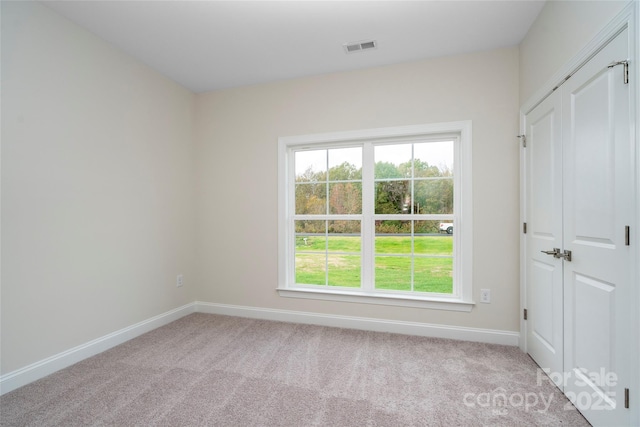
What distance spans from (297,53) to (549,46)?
2.06 meters

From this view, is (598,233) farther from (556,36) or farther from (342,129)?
(342,129)

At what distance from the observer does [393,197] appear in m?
3.10

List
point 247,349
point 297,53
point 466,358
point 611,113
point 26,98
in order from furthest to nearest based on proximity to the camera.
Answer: point 297,53, point 247,349, point 466,358, point 26,98, point 611,113

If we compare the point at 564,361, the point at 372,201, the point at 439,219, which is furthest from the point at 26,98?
the point at 564,361

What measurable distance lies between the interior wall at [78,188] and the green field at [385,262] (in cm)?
165

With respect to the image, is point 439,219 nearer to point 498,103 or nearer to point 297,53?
point 498,103

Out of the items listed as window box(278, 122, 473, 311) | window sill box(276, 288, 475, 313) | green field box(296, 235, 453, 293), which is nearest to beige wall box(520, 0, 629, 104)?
window box(278, 122, 473, 311)

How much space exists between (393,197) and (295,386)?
201cm

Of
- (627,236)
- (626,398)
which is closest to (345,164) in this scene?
(627,236)

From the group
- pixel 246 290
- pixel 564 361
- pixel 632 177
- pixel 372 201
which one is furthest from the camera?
pixel 246 290

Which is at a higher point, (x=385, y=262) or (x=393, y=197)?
Answer: (x=393, y=197)

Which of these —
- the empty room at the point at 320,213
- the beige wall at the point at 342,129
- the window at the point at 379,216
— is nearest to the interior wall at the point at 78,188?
the empty room at the point at 320,213

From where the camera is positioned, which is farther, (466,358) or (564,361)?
(466,358)

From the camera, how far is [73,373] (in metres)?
2.20
